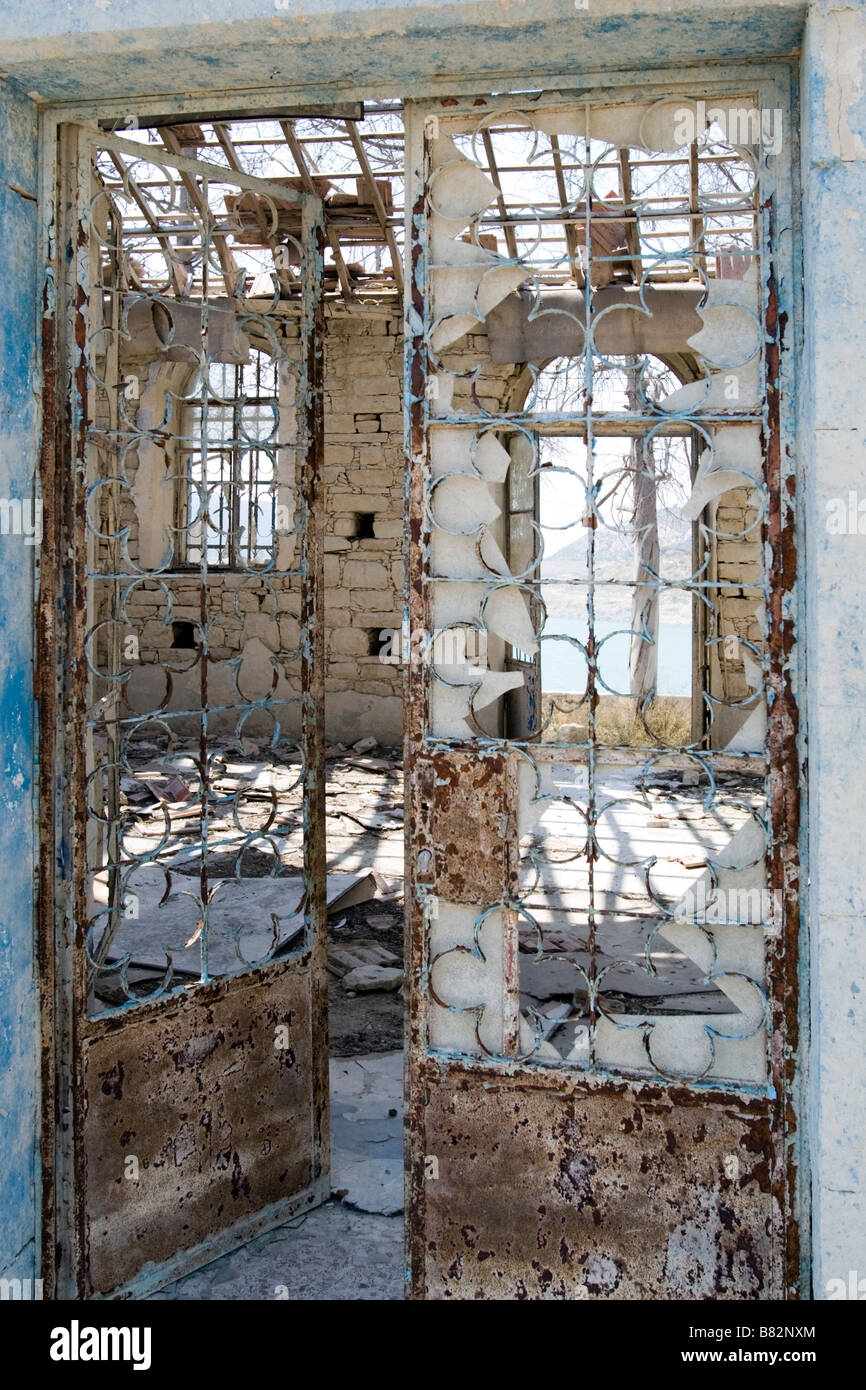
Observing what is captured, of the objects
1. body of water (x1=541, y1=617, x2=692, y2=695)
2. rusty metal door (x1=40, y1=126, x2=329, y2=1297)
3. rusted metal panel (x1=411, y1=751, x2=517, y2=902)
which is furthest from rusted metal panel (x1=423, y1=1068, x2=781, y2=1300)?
body of water (x1=541, y1=617, x2=692, y2=695)

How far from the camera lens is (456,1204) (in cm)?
229

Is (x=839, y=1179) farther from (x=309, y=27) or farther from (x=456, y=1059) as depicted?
(x=309, y=27)

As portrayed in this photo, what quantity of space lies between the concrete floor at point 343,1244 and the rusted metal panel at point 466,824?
42.1 inches

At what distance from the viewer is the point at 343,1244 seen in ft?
9.25

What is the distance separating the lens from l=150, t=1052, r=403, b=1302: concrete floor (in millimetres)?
2617

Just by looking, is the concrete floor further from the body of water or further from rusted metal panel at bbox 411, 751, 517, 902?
the body of water

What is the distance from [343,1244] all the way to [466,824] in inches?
53.6

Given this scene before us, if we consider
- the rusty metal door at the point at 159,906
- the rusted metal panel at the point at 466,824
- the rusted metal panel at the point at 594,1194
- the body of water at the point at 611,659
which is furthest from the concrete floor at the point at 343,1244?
the body of water at the point at 611,659

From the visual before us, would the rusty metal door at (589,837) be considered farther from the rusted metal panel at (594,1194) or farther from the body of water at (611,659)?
the body of water at (611,659)

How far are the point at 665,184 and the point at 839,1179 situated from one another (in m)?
7.41

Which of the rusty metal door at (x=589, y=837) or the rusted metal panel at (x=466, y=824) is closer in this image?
the rusty metal door at (x=589, y=837)

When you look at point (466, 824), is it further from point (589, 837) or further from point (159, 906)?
point (159, 906)

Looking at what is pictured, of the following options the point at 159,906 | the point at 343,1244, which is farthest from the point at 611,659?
the point at 343,1244

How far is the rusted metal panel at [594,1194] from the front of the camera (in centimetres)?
213
